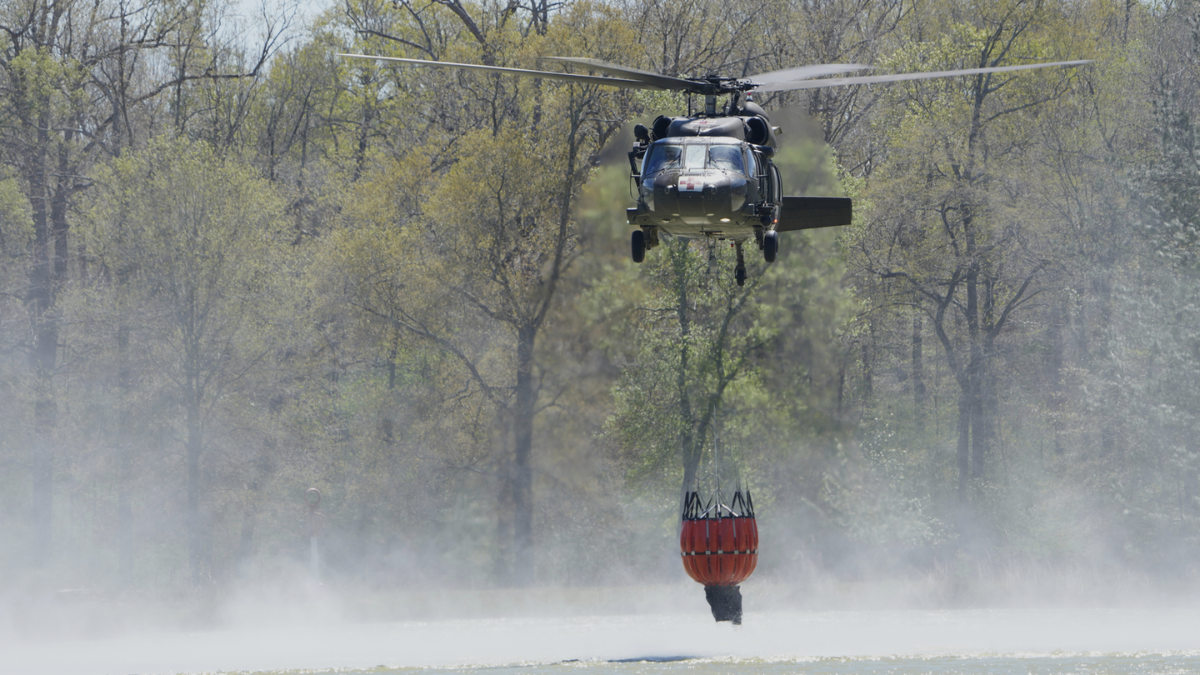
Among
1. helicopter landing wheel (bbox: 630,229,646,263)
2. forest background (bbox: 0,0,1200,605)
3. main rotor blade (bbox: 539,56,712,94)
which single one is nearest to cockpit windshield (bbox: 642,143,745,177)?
main rotor blade (bbox: 539,56,712,94)

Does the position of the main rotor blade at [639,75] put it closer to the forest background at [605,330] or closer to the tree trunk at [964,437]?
the forest background at [605,330]

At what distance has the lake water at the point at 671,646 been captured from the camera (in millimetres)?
21078

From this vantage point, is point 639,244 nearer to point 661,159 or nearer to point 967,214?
point 661,159

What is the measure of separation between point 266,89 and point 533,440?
16657mm

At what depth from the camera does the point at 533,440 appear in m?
35.2

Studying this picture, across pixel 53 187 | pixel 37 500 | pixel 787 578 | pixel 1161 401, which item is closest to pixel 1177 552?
pixel 1161 401

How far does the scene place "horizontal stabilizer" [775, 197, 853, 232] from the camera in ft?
55.2

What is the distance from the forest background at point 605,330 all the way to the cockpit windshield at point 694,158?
49.6 ft

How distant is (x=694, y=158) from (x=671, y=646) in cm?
1279

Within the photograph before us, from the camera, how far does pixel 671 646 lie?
25562mm

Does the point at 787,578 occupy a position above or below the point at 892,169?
below

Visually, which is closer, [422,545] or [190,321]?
[190,321]

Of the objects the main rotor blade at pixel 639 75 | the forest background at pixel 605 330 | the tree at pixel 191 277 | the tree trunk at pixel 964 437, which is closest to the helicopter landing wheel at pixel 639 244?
the main rotor blade at pixel 639 75

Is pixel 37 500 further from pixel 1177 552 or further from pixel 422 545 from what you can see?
pixel 1177 552
